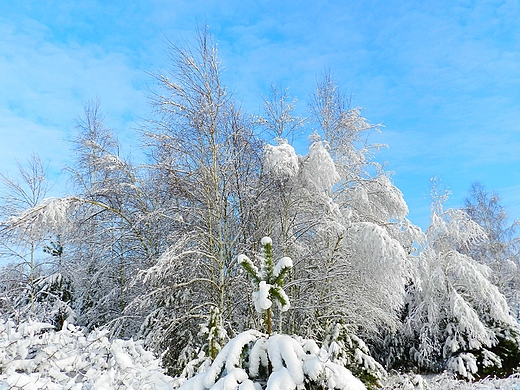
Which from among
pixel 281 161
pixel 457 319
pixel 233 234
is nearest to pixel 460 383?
pixel 457 319

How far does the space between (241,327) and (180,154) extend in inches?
149

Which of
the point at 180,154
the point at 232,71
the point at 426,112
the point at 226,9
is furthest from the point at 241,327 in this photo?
the point at 426,112

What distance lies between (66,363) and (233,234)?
5274 mm

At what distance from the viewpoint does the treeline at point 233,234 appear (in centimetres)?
677

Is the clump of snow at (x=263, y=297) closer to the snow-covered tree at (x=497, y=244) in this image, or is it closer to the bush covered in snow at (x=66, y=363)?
the bush covered in snow at (x=66, y=363)

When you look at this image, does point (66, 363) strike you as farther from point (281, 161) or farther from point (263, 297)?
point (281, 161)

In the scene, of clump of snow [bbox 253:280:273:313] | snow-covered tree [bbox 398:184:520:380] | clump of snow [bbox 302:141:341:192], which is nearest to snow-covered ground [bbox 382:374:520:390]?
snow-covered tree [bbox 398:184:520:380]

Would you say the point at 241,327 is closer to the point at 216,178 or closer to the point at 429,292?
the point at 216,178

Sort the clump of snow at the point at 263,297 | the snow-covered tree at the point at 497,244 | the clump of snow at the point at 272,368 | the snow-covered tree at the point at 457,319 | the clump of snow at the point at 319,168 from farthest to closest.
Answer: the snow-covered tree at the point at 497,244 < the snow-covered tree at the point at 457,319 < the clump of snow at the point at 319,168 < the clump of snow at the point at 263,297 < the clump of snow at the point at 272,368

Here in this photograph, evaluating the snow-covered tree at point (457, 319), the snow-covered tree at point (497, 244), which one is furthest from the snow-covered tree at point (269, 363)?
the snow-covered tree at point (497, 244)

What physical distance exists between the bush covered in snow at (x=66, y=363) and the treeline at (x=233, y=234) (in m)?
2.65

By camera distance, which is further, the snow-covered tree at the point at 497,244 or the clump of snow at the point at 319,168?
the snow-covered tree at the point at 497,244

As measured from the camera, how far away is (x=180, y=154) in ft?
24.2

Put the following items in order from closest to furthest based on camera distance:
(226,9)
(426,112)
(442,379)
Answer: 1. (226,9)
2. (442,379)
3. (426,112)
